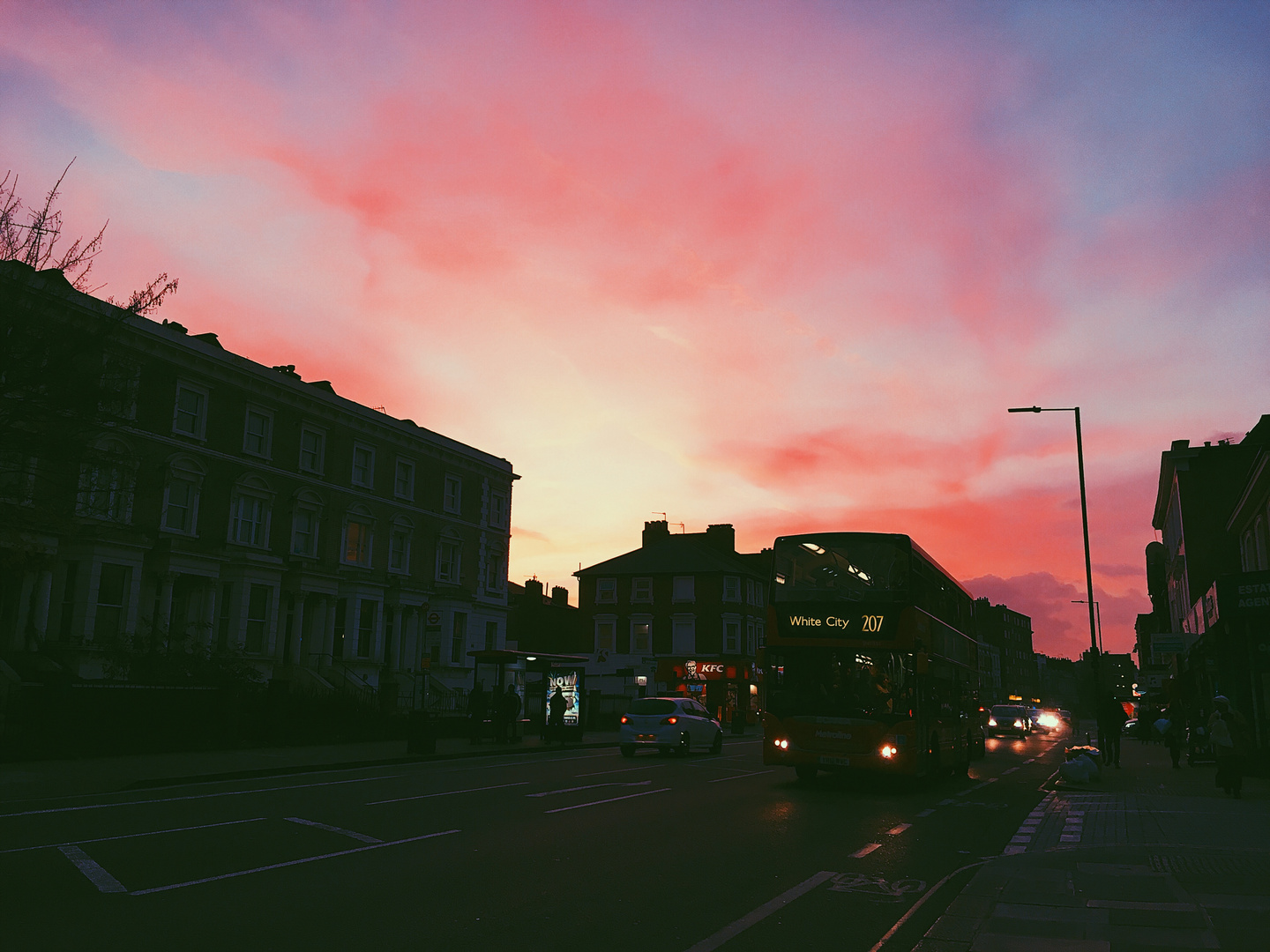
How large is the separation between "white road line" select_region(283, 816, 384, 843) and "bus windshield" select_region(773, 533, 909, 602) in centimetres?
932

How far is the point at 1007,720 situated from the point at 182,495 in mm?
42644

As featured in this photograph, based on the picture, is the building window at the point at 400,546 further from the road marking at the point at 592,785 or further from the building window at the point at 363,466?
the road marking at the point at 592,785

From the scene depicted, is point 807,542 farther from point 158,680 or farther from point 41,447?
point 158,680

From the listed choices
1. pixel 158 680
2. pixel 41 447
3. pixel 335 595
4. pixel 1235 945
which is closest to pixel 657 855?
pixel 1235 945

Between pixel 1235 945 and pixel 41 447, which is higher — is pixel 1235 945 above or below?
below

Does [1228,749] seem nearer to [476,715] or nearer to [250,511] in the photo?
[476,715]

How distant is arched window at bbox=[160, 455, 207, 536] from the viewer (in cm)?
3256

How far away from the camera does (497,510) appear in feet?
164

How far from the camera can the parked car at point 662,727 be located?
26375mm

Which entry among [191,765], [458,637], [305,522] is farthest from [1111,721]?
[458,637]

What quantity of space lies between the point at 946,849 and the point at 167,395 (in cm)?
3061

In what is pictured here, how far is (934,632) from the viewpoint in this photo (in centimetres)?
1875

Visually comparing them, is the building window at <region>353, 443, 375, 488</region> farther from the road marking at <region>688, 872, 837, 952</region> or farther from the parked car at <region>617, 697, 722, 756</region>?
the road marking at <region>688, 872, 837, 952</region>

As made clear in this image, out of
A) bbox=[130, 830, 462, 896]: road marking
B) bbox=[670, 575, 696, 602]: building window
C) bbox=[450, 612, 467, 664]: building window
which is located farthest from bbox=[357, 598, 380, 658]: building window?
bbox=[130, 830, 462, 896]: road marking
